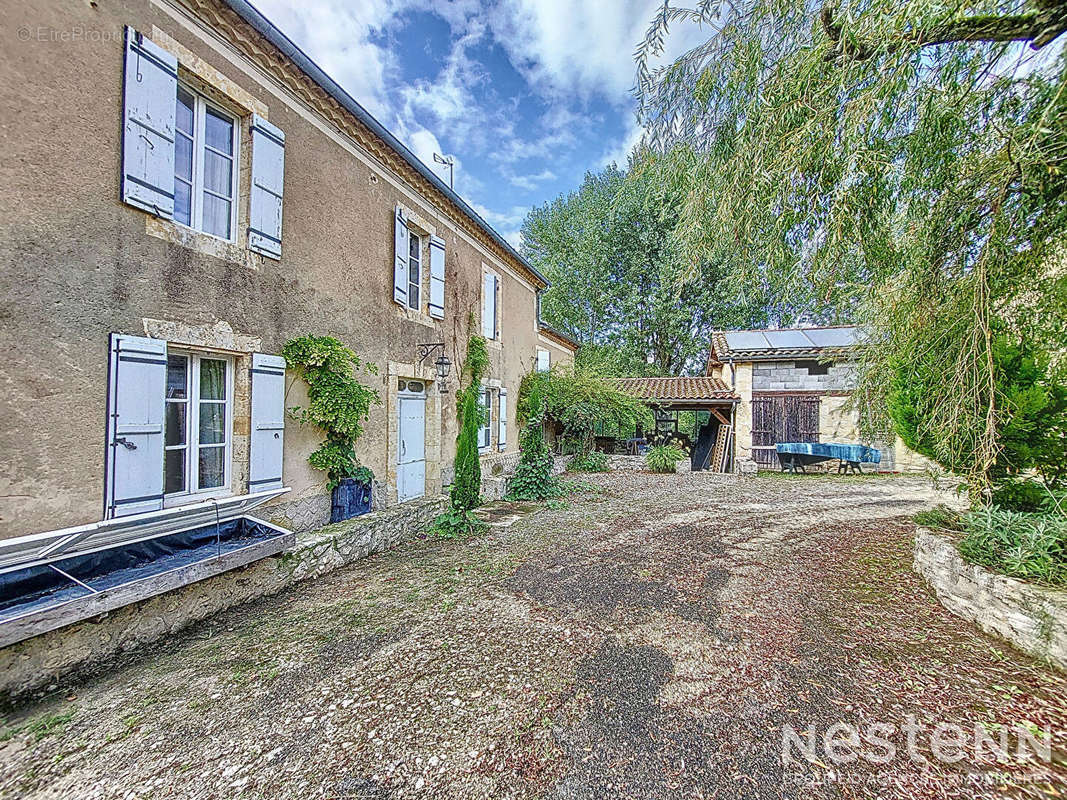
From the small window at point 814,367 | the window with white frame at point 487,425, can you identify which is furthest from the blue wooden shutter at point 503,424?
the small window at point 814,367

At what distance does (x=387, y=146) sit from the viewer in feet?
20.1

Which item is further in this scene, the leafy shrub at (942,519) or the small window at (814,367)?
the small window at (814,367)

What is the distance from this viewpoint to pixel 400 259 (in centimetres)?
658

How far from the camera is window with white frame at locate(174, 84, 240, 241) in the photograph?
13.0 ft

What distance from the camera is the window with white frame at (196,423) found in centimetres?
391

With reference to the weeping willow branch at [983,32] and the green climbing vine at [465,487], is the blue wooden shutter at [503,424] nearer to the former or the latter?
the green climbing vine at [465,487]

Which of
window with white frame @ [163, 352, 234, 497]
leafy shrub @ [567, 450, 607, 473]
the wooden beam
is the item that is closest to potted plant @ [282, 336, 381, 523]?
window with white frame @ [163, 352, 234, 497]

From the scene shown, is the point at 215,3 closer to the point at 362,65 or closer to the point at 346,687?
the point at 362,65

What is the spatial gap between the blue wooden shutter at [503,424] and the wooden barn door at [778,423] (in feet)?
26.1

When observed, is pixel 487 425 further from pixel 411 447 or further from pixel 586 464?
pixel 586 464

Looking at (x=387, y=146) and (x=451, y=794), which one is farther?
(x=387, y=146)

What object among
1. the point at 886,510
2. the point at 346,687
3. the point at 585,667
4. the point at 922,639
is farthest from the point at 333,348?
the point at 886,510

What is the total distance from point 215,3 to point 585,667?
→ 649 cm

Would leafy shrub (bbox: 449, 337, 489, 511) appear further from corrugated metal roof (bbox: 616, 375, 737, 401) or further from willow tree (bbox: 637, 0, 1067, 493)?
corrugated metal roof (bbox: 616, 375, 737, 401)
